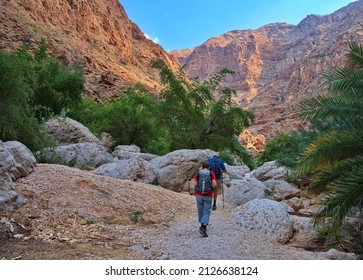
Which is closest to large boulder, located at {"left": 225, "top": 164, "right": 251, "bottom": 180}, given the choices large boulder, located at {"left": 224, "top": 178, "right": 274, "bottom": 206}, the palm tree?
large boulder, located at {"left": 224, "top": 178, "right": 274, "bottom": 206}

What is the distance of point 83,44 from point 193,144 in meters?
48.3

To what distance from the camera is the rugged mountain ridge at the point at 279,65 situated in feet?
281

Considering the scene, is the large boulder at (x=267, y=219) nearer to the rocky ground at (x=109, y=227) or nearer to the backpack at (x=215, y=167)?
the rocky ground at (x=109, y=227)

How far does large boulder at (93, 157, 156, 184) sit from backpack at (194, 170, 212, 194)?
5.59 m

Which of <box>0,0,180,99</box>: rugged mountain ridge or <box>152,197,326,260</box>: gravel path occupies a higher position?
<box>0,0,180,99</box>: rugged mountain ridge

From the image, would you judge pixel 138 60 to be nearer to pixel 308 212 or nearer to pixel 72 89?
pixel 72 89

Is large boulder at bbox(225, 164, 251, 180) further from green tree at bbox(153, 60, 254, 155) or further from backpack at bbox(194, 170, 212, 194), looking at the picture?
backpack at bbox(194, 170, 212, 194)

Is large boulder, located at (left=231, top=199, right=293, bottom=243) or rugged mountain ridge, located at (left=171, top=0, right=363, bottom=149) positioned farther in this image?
rugged mountain ridge, located at (left=171, top=0, right=363, bottom=149)

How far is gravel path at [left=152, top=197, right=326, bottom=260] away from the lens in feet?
20.1

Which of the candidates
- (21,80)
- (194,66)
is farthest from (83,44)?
(194,66)

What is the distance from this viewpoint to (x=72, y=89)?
79.8 ft

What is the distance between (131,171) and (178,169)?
1862 millimetres

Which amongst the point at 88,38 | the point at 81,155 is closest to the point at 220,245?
the point at 81,155

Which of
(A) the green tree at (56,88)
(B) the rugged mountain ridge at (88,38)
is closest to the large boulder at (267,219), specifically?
(A) the green tree at (56,88)
